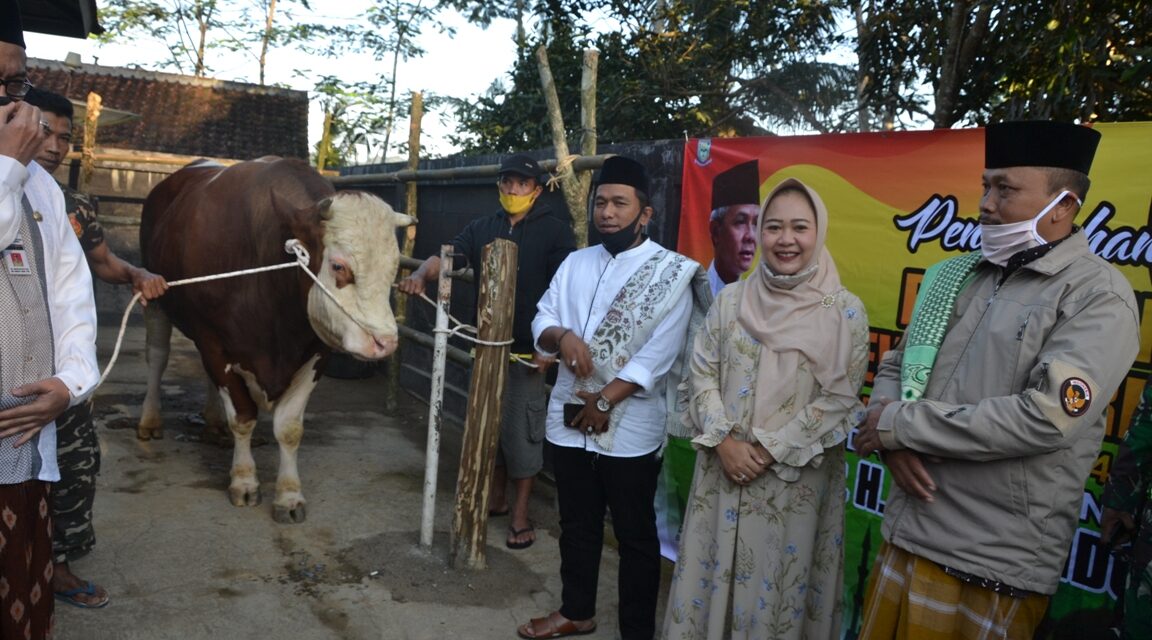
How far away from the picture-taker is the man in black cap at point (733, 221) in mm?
3682

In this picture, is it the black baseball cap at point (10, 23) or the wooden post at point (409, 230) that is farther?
the wooden post at point (409, 230)

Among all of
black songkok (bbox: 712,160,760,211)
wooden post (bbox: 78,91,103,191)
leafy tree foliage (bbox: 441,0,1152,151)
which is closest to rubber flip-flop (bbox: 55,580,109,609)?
black songkok (bbox: 712,160,760,211)

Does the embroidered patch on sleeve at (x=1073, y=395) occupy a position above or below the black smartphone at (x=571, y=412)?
above

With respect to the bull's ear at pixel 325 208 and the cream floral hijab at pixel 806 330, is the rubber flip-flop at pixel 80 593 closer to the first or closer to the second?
the bull's ear at pixel 325 208

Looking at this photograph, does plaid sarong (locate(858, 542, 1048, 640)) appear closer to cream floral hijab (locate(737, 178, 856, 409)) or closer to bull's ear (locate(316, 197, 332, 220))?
cream floral hijab (locate(737, 178, 856, 409))

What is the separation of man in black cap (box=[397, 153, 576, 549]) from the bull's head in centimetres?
15

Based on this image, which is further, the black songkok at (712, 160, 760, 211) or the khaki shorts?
the khaki shorts

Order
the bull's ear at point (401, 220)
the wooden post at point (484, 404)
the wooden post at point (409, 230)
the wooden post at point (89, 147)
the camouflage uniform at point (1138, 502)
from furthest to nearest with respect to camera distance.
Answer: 1. the wooden post at point (89, 147)
2. the wooden post at point (409, 230)
3. the bull's ear at point (401, 220)
4. the wooden post at point (484, 404)
5. the camouflage uniform at point (1138, 502)

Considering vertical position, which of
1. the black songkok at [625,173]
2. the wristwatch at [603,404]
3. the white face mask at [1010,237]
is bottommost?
the wristwatch at [603,404]

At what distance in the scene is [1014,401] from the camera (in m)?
1.89

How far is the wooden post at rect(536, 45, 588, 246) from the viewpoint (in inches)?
175

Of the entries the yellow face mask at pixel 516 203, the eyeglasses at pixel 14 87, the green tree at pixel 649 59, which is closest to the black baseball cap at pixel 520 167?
the yellow face mask at pixel 516 203

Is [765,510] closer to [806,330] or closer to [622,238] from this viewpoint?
[806,330]

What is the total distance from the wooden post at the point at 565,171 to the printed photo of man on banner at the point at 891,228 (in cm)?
64
